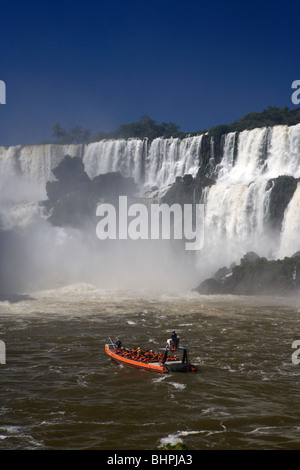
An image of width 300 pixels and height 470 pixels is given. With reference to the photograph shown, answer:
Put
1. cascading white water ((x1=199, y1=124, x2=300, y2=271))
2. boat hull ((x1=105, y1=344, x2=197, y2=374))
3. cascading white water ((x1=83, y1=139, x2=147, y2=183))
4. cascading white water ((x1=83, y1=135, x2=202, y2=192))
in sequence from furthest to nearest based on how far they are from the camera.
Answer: cascading white water ((x1=83, y1=139, x2=147, y2=183))
cascading white water ((x1=83, y1=135, x2=202, y2=192))
cascading white water ((x1=199, y1=124, x2=300, y2=271))
boat hull ((x1=105, y1=344, x2=197, y2=374))

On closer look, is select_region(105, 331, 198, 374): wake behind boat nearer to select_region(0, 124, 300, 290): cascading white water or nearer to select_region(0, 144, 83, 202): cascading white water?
select_region(0, 124, 300, 290): cascading white water

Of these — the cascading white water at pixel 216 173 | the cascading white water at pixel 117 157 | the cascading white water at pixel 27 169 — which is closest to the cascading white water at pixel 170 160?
the cascading white water at pixel 216 173

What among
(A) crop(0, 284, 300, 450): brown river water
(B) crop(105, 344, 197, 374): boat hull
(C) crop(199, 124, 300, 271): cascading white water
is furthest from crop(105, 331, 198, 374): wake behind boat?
(C) crop(199, 124, 300, 271): cascading white water

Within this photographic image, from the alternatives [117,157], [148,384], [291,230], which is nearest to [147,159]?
[117,157]

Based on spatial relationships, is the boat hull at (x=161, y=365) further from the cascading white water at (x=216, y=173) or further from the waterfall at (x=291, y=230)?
the cascading white water at (x=216, y=173)

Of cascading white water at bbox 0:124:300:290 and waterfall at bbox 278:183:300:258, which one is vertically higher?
cascading white water at bbox 0:124:300:290
